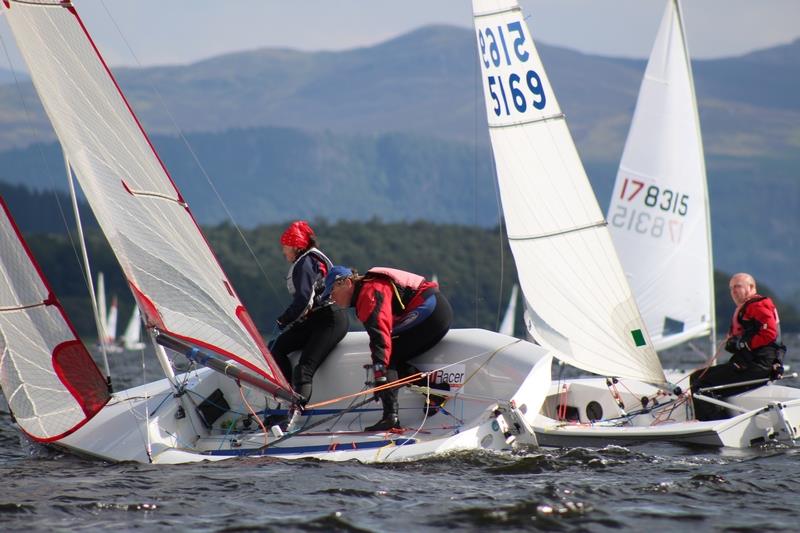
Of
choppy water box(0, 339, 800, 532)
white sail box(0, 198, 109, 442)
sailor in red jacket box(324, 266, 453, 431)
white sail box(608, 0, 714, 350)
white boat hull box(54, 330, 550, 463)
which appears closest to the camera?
choppy water box(0, 339, 800, 532)

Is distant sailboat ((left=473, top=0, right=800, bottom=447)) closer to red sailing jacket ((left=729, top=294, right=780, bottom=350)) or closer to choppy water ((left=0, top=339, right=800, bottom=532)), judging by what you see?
red sailing jacket ((left=729, top=294, right=780, bottom=350))

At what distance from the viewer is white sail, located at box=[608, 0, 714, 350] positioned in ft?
47.8

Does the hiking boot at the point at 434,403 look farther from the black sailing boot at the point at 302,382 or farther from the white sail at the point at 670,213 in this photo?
the white sail at the point at 670,213

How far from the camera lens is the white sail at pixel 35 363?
772 cm

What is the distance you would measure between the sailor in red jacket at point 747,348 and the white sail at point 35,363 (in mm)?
4021

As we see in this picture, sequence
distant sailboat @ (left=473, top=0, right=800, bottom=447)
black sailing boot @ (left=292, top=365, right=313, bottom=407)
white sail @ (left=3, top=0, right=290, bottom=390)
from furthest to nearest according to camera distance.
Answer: distant sailboat @ (left=473, top=0, right=800, bottom=447)
black sailing boot @ (left=292, top=365, right=313, bottom=407)
white sail @ (left=3, top=0, right=290, bottom=390)

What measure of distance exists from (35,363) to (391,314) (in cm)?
223

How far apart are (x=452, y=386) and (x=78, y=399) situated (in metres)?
2.38

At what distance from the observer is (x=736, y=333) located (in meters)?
8.51

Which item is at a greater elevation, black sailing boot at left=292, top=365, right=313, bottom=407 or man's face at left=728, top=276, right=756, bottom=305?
man's face at left=728, top=276, right=756, bottom=305

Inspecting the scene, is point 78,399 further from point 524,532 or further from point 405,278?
point 524,532

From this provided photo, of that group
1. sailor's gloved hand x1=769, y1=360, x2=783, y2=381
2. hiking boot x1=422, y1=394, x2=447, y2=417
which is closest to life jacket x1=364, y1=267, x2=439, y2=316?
hiking boot x1=422, y1=394, x2=447, y2=417

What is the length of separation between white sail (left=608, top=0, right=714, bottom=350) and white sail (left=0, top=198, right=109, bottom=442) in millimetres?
8357

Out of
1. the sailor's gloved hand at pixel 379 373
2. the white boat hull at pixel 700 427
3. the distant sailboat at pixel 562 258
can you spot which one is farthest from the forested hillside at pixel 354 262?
the sailor's gloved hand at pixel 379 373
